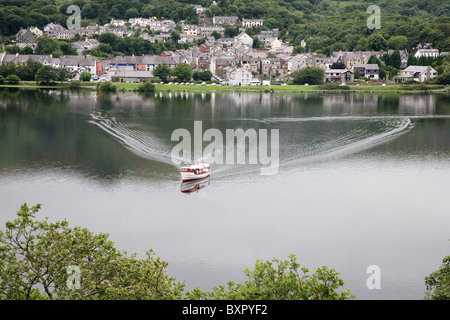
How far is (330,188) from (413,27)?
5773 cm

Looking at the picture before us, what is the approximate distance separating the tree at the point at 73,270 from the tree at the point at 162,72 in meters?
47.8

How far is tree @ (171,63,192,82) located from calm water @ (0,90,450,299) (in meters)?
23.0

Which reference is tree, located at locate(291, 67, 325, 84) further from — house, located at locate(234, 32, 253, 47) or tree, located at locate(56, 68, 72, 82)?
house, located at locate(234, 32, 253, 47)

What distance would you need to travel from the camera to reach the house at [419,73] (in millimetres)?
57625

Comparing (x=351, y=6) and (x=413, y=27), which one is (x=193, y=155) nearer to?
(x=413, y=27)

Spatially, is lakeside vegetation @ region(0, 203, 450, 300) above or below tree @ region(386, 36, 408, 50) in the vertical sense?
below

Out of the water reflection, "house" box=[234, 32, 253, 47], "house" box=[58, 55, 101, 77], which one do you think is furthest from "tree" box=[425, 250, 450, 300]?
"house" box=[234, 32, 253, 47]

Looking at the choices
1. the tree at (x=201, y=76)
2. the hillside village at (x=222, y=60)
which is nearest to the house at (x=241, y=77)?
the hillside village at (x=222, y=60)

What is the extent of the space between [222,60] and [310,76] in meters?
11.5

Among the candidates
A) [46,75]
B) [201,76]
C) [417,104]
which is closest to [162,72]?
[201,76]

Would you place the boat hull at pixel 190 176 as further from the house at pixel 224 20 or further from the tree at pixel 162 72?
the house at pixel 224 20

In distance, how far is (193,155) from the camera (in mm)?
22875

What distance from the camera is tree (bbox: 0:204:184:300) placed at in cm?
891

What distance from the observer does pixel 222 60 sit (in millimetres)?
62781
